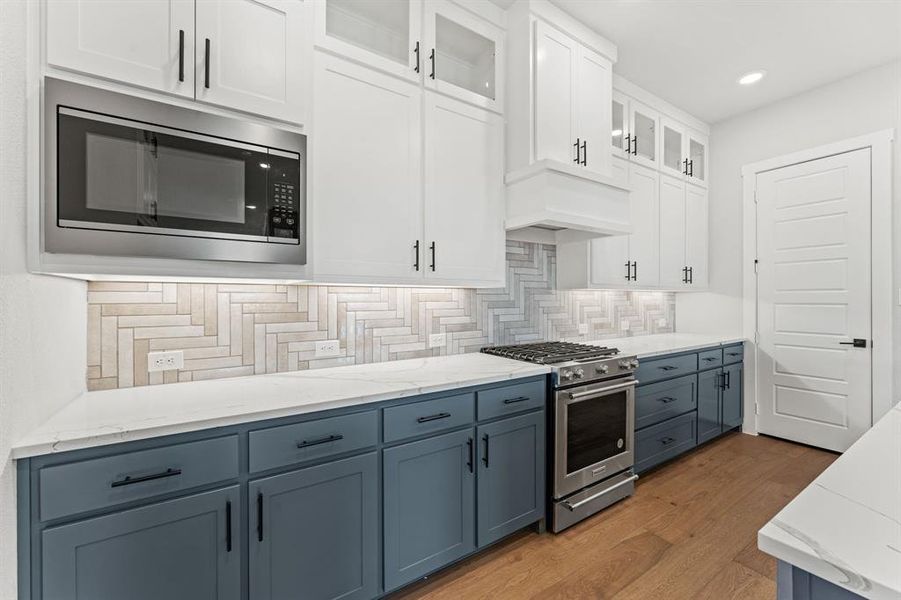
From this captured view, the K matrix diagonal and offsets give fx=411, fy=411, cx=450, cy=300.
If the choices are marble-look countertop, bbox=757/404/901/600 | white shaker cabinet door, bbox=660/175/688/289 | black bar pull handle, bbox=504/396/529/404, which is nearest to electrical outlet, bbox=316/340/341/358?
black bar pull handle, bbox=504/396/529/404

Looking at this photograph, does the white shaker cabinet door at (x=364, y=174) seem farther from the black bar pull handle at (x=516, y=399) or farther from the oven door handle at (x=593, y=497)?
the oven door handle at (x=593, y=497)

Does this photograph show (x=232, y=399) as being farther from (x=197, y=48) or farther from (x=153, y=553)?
(x=197, y=48)

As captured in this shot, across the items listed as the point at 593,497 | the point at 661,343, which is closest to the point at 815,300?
the point at 661,343

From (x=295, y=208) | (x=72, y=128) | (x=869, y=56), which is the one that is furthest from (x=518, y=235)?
(x=869, y=56)

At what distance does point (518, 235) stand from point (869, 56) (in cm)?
296

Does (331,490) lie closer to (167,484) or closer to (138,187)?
(167,484)

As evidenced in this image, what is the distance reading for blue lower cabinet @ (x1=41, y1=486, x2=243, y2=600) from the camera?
1123 mm

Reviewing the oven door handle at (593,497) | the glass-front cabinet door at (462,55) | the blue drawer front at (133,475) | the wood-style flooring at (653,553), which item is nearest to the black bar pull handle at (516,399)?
the oven door handle at (593,497)

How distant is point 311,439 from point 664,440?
263 centimetres

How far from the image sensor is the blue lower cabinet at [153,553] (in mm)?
1123

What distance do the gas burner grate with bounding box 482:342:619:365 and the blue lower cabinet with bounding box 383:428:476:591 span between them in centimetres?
64

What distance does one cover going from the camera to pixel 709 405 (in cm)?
346

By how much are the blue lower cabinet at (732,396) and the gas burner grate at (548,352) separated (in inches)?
70.2

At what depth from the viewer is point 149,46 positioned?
141 centimetres
